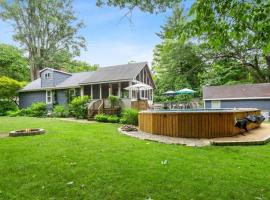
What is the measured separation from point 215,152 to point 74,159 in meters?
3.71

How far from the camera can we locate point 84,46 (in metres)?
36.7

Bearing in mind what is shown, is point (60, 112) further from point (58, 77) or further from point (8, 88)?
point (8, 88)

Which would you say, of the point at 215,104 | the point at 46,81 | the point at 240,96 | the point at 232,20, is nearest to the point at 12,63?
the point at 46,81

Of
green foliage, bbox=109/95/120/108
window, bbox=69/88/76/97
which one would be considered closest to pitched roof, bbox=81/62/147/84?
green foliage, bbox=109/95/120/108

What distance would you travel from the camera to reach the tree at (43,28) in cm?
3192

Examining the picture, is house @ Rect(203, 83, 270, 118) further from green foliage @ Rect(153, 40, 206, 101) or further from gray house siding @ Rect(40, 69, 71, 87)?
gray house siding @ Rect(40, 69, 71, 87)

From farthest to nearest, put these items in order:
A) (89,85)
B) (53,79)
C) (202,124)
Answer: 1. (53,79)
2. (89,85)
3. (202,124)

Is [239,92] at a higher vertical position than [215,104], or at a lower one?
higher

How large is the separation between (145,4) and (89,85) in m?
16.2

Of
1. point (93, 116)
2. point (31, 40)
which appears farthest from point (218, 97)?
point (31, 40)

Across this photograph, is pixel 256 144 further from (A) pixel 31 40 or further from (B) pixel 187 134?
(A) pixel 31 40

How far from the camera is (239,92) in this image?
22750 mm

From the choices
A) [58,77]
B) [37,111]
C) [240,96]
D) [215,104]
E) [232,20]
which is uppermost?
[58,77]

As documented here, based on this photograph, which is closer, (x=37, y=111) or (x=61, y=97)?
(x=37, y=111)
